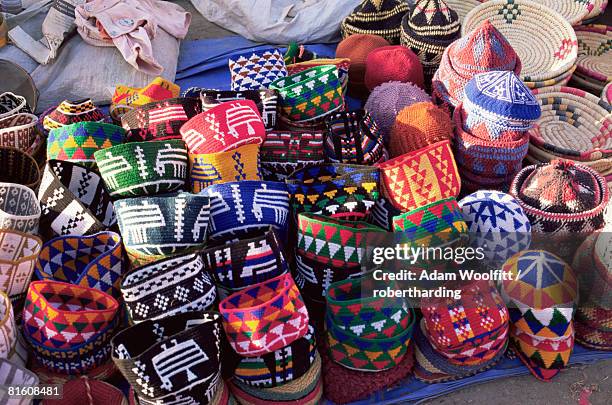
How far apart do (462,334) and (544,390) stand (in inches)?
15.6

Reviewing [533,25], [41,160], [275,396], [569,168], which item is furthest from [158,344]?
[533,25]

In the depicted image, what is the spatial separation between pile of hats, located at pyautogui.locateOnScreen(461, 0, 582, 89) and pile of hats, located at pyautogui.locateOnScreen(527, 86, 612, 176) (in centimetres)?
10

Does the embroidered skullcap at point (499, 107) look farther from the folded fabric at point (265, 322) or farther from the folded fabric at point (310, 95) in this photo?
the folded fabric at point (265, 322)

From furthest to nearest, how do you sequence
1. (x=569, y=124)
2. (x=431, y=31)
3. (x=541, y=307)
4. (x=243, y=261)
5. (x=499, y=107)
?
(x=431, y=31) < (x=569, y=124) < (x=499, y=107) < (x=541, y=307) < (x=243, y=261)

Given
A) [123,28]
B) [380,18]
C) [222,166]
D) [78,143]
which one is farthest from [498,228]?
[123,28]

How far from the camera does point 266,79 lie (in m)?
2.59

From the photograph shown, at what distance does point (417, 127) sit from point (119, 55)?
5.59 ft

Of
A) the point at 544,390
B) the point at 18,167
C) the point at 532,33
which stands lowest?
the point at 544,390

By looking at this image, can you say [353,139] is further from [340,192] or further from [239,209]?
[239,209]

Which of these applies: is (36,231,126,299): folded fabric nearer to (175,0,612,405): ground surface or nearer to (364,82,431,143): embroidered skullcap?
(175,0,612,405): ground surface

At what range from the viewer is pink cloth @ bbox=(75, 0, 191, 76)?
3109mm

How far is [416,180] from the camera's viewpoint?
2.13 m

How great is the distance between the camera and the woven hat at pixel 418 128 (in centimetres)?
236

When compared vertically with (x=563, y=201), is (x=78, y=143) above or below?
above
